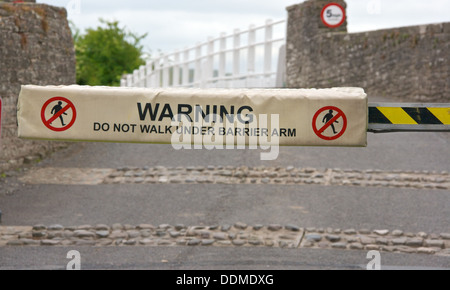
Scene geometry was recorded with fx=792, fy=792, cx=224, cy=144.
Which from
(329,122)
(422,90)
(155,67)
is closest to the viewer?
(329,122)

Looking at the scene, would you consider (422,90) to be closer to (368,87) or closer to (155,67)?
(368,87)

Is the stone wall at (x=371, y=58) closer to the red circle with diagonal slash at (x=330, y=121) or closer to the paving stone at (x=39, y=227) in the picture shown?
the paving stone at (x=39, y=227)

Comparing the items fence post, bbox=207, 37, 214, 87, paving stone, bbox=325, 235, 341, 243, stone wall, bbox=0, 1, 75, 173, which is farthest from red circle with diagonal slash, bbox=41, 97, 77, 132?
fence post, bbox=207, 37, 214, 87

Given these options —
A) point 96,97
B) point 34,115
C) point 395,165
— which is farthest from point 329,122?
point 395,165

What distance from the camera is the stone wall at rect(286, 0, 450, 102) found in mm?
20250

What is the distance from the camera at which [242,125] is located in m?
5.74

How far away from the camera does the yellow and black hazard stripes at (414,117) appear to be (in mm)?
5801

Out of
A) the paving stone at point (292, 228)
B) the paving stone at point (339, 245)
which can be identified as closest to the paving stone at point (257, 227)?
the paving stone at point (292, 228)

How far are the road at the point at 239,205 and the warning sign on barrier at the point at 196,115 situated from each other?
3040 mm

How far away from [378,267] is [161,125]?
381 centimetres

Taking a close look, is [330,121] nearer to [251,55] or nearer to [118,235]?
[118,235]

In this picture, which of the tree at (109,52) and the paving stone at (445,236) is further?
the tree at (109,52)

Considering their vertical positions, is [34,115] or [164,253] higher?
[34,115]

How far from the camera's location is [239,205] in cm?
1186
